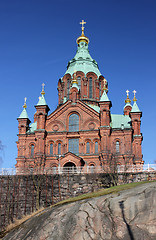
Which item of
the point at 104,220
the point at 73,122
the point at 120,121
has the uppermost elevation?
the point at 120,121

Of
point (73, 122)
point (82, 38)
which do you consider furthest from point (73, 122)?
point (82, 38)

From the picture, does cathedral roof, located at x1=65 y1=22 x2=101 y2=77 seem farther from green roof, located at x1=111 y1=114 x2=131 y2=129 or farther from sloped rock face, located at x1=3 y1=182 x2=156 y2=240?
sloped rock face, located at x1=3 y1=182 x2=156 y2=240

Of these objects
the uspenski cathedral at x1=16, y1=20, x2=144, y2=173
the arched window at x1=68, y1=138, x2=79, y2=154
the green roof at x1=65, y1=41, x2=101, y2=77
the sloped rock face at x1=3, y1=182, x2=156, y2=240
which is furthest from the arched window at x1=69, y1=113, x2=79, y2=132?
the sloped rock face at x1=3, y1=182, x2=156, y2=240

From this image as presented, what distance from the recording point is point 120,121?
48531mm

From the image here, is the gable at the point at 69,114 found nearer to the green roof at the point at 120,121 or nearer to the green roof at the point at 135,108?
the green roof at the point at 120,121

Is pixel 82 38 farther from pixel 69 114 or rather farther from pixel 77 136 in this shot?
pixel 77 136

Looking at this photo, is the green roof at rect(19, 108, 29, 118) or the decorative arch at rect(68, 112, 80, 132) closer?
Answer: the decorative arch at rect(68, 112, 80, 132)

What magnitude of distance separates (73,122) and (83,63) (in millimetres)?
16005

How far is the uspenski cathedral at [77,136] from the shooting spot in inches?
1724

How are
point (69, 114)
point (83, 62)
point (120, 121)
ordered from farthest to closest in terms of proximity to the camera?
point (83, 62), point (120, 121), point (69, 114)

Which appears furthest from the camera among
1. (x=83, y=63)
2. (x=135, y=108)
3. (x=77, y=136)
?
(x=83, y=63)

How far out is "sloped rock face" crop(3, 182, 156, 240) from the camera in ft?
52.4

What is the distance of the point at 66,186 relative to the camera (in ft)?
102

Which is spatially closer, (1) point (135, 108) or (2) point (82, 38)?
(1) point (135, 108)
